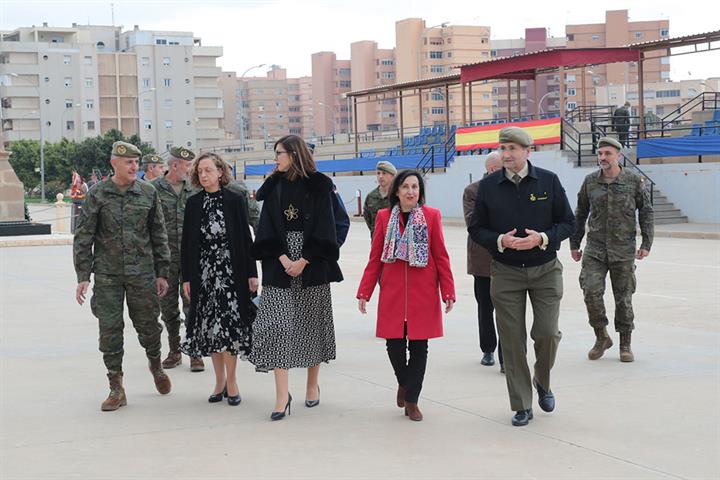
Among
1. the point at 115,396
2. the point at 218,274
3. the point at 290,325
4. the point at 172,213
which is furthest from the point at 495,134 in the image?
the point at 290,325

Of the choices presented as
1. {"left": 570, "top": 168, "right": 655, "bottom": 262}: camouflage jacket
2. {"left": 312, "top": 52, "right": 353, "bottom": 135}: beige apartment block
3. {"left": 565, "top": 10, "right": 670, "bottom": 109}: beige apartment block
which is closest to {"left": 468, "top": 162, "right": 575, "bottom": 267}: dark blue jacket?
Answer: {"left": 570, "top": 168, "right": 655, "bottom": 262}: camouflage jacket

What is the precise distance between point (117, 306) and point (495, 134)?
94.7 ft

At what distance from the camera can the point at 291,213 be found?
7207mm

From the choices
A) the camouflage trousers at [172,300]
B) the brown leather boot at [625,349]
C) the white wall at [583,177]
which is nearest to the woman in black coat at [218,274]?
the camouflage trousers at [172,300]

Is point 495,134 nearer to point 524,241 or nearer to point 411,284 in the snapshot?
point 411,284

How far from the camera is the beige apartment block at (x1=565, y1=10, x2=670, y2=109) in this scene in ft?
494

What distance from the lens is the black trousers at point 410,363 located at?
7.04 meters

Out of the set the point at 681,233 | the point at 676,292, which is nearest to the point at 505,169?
the point at 676,292

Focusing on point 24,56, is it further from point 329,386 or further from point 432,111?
point 329,386

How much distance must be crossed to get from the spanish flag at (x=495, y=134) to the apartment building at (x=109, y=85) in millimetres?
91040

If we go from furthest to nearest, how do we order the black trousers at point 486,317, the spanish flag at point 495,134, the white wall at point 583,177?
the spanish flag at point 495,134, the white wall at point 583,177, the black trousers at point 486,317

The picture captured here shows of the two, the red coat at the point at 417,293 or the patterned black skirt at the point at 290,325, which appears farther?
the patterned black skirt at the point at 290,325

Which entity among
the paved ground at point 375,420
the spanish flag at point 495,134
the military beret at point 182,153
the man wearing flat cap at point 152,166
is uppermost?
the spanish flag at point 495,134

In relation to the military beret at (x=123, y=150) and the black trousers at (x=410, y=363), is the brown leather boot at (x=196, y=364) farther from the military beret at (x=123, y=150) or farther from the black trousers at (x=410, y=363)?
the black trousers at (x=410, y=363)
